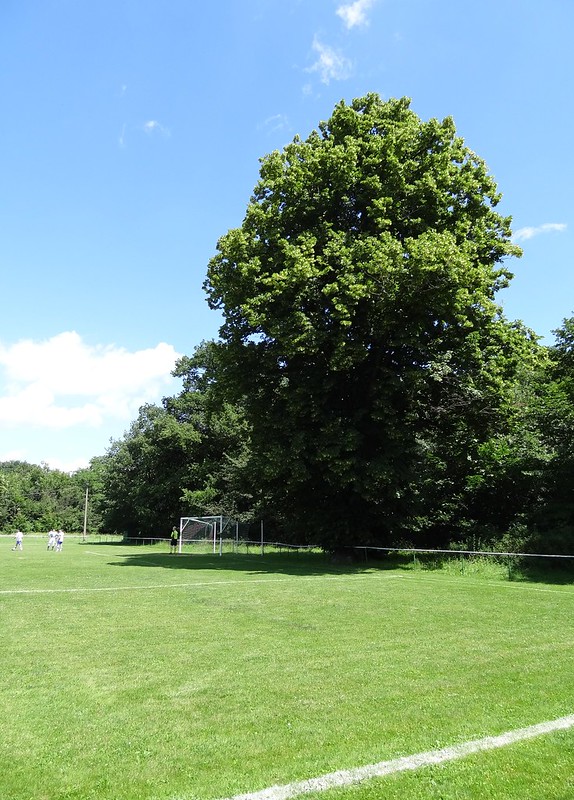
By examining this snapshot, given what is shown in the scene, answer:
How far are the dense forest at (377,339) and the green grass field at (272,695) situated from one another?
10.3m

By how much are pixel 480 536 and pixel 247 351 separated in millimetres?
13602

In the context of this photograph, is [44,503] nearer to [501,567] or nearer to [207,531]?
[207,531]

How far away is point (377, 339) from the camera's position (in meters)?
22.9

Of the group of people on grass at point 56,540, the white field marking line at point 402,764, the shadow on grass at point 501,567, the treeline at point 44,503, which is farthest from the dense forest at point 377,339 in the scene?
the treeline at point 44,503

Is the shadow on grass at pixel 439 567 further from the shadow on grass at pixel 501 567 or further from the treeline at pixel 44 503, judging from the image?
the treeline at pixel 44 503

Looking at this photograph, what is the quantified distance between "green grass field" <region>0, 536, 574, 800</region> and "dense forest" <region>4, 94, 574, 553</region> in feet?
33.7

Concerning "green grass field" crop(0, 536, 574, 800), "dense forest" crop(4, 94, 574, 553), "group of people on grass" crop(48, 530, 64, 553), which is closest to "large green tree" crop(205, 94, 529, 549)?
"dense forest" crop(4, 94, 574, 553)

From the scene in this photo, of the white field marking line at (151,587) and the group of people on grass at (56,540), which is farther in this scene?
the group of people on grass at (56,540)

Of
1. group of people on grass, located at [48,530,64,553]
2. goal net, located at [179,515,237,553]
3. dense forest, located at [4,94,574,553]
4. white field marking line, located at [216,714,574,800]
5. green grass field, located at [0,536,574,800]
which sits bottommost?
group of people on grass, located at [48,530,64,553]

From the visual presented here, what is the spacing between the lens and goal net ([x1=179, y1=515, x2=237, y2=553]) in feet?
123

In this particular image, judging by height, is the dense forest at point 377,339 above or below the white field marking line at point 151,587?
above

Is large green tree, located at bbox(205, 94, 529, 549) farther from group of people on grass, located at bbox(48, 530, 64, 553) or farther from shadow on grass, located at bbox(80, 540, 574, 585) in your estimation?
group of people on grass, located at bbox(48, 530, 64, 553)

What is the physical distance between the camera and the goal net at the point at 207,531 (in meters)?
37.5

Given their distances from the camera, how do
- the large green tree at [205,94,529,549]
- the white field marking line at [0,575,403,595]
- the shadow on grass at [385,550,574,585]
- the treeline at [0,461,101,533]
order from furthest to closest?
1. the treeline at [0,461,101,533]
2. the large green tree at [205,94,529,549]
3. the shadow on grass at [385,550,574,585]
4. the white field marking line at [0,575,403,595]
